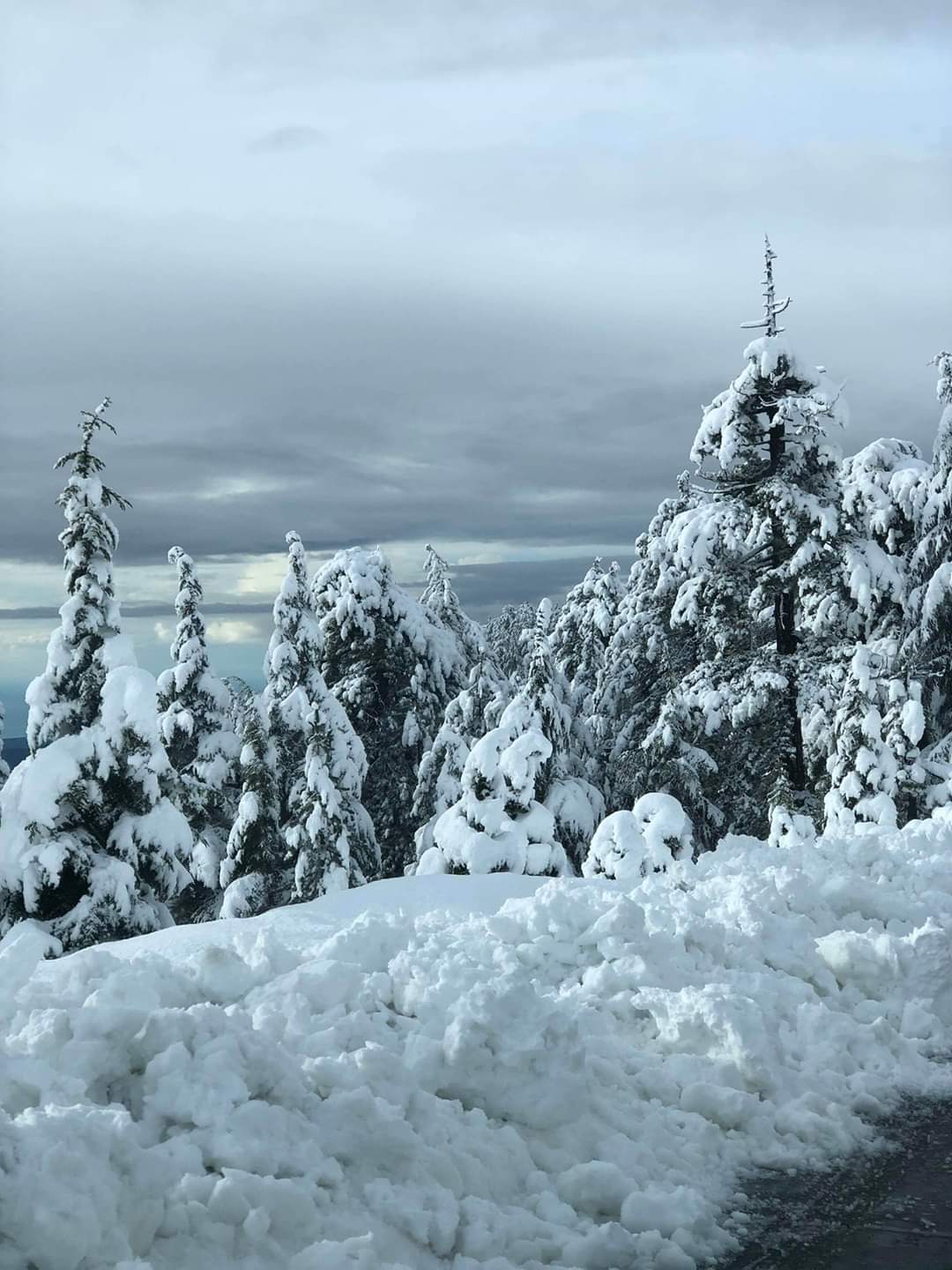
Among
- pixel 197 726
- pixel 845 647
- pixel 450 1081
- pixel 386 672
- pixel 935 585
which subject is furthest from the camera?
pixel 386 672

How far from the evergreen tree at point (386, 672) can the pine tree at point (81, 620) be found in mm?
10699

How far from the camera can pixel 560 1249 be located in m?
4.58

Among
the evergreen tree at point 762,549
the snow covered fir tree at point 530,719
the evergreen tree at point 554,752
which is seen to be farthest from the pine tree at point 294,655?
the evergreen tree at point 762,549

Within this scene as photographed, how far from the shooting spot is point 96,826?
16.8 meters

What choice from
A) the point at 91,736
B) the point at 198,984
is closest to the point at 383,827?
the point at 91,736

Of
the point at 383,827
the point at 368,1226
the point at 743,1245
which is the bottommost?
the point at 383,827

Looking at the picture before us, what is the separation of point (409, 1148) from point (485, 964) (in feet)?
6.73

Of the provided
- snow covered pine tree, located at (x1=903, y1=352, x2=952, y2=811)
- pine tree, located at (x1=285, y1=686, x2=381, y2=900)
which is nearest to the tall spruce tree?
pine tree, located at (x1=285, y1=686, x2=381, y2=900)

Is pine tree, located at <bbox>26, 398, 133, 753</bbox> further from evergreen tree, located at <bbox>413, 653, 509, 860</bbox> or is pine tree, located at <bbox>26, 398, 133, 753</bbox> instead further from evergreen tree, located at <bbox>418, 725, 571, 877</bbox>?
evergreen tree, located at <bbox>413, 653, 509, 860</bbox>

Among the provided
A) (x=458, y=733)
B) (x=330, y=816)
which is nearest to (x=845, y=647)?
(x=458, y=733)

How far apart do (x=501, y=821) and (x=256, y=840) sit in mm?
7570

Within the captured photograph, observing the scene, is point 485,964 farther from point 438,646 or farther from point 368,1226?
point 438,646

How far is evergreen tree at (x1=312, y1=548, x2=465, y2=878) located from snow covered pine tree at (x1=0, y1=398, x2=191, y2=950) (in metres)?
10.9

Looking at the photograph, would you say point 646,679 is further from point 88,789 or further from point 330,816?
point 88,789
